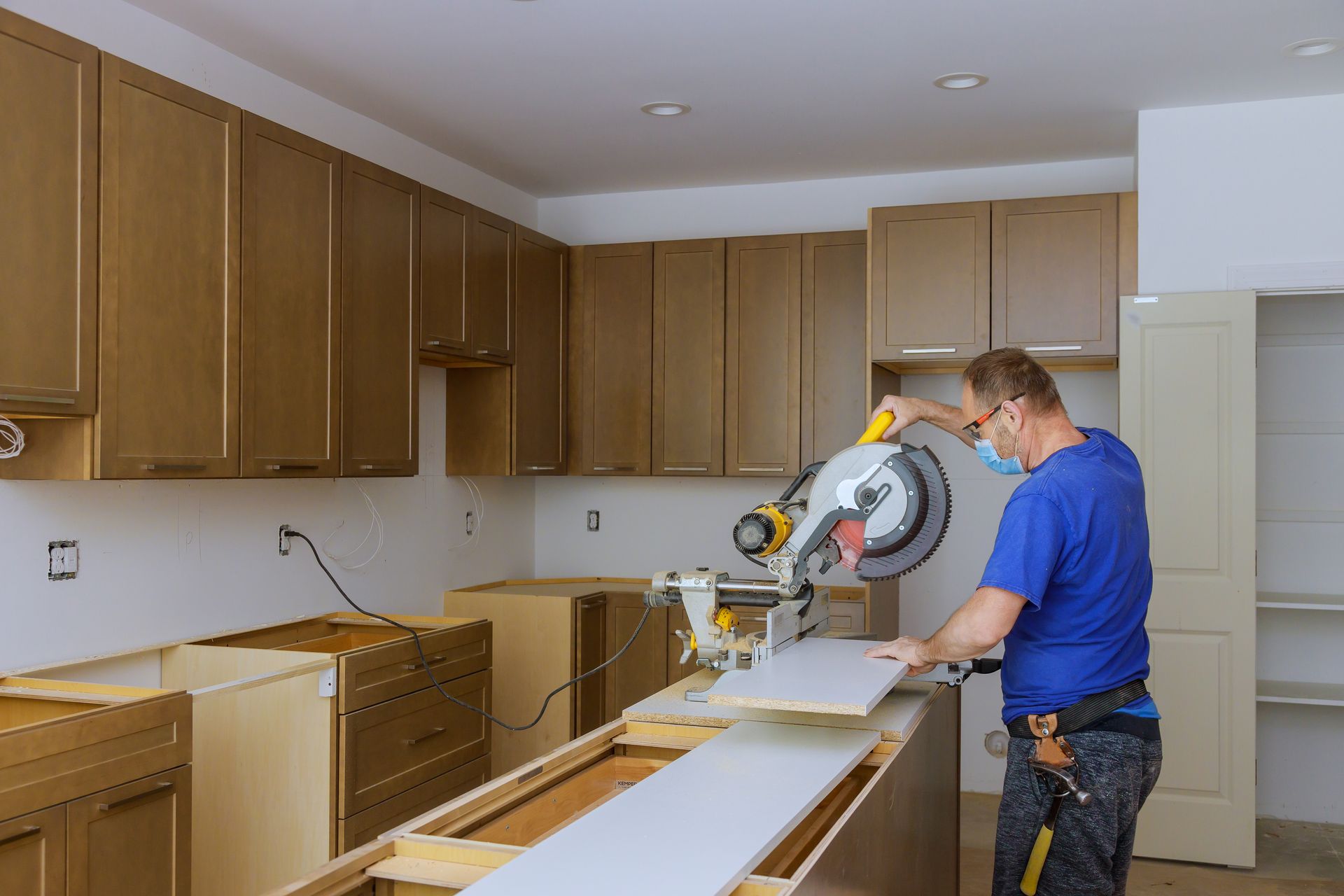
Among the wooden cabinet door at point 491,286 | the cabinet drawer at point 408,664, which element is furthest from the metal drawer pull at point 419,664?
the wooden cabinet door at point 491,286

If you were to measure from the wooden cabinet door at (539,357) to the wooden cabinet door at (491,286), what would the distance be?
0.07 m

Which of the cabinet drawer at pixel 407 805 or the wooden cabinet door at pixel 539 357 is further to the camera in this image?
the wooden cabinet door at pixel 539 357

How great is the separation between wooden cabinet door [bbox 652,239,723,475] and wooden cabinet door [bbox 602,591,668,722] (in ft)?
2.17

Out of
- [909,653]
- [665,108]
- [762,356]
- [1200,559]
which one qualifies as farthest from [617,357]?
[909,653]

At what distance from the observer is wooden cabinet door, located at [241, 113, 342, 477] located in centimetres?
311

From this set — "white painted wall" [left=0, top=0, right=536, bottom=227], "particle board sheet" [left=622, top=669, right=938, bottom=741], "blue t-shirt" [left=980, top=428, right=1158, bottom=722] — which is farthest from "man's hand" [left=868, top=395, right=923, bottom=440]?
"white painted wall" [left=0, top=0, right=536, bottom=227]

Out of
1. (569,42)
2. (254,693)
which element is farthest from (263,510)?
(569,42)

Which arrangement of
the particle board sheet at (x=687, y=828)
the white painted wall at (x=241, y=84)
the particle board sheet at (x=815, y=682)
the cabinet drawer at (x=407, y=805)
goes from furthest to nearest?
1. the cabinet drawer at (x=407, y=805)
2. the white painted wall at (x=241, y=84)
3. the particle board sheet at (x=815, y=682)
4. the particle board sheet at (x=687, y=828)

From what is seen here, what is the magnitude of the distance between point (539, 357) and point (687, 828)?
353 centimetres

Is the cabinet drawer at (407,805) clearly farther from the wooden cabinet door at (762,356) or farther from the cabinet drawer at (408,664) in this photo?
the wooden cabinet door at (762,356)

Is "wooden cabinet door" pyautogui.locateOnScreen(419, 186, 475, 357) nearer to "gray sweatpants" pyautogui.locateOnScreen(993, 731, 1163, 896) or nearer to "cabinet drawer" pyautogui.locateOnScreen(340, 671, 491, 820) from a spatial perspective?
"cabinet drawer" pyautogui.locateOnScreen(340, 671, 491, 820)

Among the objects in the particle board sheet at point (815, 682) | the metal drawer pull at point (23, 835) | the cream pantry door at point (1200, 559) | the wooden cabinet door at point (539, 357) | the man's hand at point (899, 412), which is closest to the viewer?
the particle board sheet at point (815, 682)

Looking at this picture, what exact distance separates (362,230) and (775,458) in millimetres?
2100

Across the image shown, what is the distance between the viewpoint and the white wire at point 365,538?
3.99m
